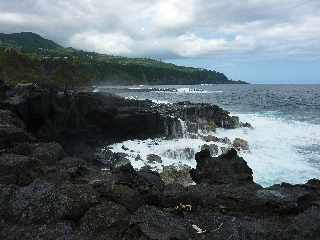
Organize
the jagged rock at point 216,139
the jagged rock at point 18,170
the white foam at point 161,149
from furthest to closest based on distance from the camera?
the jagged rock at point 216,139
the white foam at point 161,149
the jagged rock at point 18,170

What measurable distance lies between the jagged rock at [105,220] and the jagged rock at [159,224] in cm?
32

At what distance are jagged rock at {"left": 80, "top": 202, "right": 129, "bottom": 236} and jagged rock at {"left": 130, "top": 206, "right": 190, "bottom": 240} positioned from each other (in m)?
0.32

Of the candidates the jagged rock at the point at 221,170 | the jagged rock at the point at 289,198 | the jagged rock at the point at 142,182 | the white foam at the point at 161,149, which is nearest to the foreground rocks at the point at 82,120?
the white foam at the point at 161,149

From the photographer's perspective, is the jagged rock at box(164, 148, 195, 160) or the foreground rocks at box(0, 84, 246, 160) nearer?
the foreground rocks at box(0, 84, 246, 160)

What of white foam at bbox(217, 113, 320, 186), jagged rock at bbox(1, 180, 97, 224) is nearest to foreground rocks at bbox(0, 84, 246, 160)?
white foam at bbox(217, 113, 320, 186)

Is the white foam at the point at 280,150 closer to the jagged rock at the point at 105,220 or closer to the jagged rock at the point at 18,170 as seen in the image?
the jagged rock at the point at 18,170

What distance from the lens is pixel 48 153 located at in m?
19.8

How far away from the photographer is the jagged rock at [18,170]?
1499cm

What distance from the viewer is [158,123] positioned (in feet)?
155

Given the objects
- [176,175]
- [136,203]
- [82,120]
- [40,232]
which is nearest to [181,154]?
[176,175]

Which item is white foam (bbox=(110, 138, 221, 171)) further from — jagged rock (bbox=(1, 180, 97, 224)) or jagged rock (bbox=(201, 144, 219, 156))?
jagged rock (bbox=(1, 180, 97, 224))

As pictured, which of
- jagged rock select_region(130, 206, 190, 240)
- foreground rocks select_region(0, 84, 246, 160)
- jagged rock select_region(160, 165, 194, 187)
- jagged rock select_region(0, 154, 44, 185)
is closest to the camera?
jagged rock select_region(130, 206, 190, 240)

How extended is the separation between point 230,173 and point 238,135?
32462 mm

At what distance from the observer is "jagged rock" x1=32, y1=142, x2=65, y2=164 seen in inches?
756
